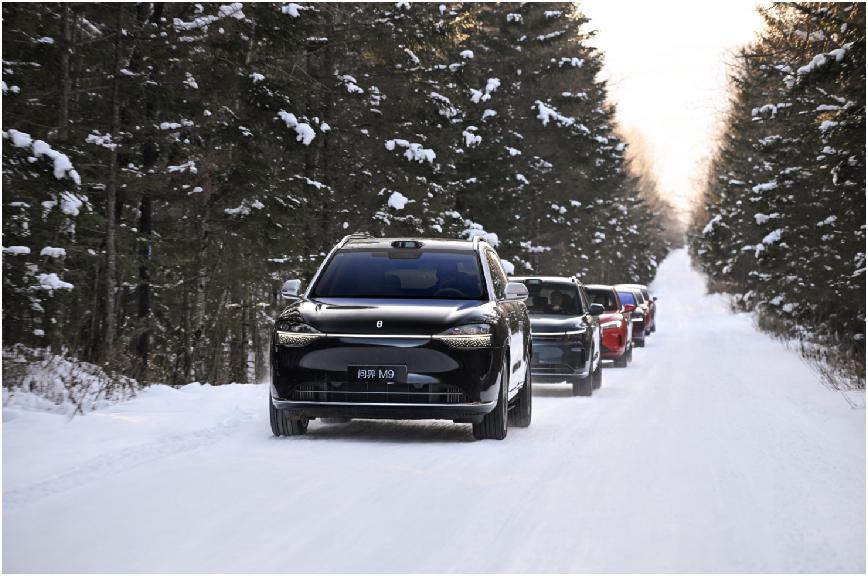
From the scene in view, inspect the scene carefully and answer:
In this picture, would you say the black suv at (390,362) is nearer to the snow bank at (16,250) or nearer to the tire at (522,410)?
the tire at (522,410)

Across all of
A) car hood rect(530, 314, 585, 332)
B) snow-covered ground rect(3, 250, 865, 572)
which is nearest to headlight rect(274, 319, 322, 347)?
snow-covered ground rect(3, 250, 865, 572)

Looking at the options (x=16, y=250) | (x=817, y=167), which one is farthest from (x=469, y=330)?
(x=817, y=167)

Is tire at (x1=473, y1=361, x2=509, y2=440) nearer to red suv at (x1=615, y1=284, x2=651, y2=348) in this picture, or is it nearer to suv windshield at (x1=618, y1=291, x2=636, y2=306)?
red suv at (x1=615, y1=284, x2=651, y2=348)

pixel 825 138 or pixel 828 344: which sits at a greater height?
pixel 825 138

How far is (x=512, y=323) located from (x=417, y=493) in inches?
166

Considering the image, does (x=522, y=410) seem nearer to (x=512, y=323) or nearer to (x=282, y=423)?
(x=512, y=323)

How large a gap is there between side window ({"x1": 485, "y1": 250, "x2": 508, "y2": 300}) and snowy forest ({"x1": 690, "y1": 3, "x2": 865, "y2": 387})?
18.3 feet

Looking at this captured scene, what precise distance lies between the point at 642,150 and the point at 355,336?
137511 millimetres

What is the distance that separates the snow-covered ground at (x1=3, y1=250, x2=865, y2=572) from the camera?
5.96 metres

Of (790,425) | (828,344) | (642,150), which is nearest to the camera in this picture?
(790,425)

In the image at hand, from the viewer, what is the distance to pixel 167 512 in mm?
6809

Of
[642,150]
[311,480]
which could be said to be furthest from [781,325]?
[642,150]

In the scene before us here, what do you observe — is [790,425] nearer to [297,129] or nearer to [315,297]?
[315,297]

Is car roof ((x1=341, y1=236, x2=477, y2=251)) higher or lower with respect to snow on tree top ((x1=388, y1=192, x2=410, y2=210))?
lower
